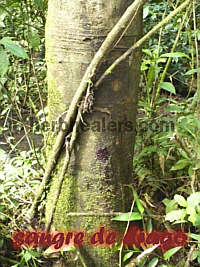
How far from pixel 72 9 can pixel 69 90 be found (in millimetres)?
219

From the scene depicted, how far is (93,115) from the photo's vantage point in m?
1.14

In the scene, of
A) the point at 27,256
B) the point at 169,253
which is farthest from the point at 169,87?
the point at 27,256

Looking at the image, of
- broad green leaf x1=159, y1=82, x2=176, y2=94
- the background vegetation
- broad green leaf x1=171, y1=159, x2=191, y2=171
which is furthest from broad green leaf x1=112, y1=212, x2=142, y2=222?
broad green leaf x1=159, y1=82, x2=176, y2=94

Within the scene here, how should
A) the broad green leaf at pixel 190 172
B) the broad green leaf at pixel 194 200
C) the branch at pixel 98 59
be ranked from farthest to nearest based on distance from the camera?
the broad green leaf at pixel 190 172 → the broad green leaf at pixel 194 200 → the branch at pixel 98 59

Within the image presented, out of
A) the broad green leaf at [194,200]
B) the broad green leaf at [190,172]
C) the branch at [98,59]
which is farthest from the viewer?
the broad green leaf at [190,172]

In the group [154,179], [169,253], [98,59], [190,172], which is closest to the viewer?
[98,59]

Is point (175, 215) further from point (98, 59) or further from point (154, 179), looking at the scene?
point (98, 59)

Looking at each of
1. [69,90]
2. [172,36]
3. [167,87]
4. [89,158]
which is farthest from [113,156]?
[172,36]

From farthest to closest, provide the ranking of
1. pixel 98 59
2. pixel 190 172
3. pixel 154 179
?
pixel 154 179, pixel 190 172, pixel 98 59

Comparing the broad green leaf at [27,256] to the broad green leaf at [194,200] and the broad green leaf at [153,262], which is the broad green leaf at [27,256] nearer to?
the broad green leaf at [153,262]

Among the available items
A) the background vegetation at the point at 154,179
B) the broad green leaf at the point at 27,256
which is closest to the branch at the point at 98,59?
the background vegetation at the point at 154,179

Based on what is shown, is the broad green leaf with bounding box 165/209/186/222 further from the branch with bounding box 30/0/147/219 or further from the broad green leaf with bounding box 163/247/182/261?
the branch with bounding box 30/0/147/219

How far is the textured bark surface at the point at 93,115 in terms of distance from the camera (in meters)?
1.07

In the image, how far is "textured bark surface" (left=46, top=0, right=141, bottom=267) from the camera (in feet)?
3.51
